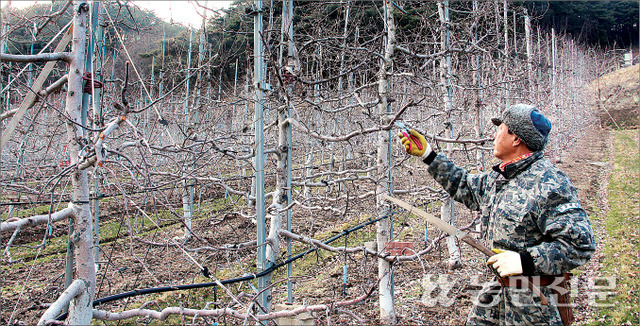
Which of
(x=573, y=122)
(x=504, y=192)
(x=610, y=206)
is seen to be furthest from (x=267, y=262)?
(x=573, y=122)

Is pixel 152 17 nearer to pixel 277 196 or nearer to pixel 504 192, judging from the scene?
pixel 277 196

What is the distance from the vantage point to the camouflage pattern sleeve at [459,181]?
8.38ft

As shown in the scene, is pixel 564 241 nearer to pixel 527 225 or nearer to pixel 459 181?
pixel 527 225

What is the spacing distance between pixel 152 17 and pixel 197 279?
4.18 metres

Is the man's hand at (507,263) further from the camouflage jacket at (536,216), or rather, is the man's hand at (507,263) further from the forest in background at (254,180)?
the forest in background at (254,180)

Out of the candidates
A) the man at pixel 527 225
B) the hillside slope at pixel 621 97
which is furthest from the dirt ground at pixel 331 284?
the hillside slope at pixel 621 97

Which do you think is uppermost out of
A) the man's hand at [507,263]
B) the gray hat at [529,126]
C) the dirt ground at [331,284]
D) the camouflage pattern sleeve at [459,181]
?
the gray hat at [529,126]

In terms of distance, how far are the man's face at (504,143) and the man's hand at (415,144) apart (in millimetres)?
426

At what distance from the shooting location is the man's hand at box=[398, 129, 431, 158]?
253 centimetres

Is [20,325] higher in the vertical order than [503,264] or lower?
lower

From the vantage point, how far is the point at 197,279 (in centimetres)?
596

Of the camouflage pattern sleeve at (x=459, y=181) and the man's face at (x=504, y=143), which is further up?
the man's face at (x=504, y=143)

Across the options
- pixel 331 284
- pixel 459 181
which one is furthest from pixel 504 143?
pixel 331 284

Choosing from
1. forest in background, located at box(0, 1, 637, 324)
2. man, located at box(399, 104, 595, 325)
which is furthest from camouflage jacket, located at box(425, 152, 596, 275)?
forest in background, located at box(0, 1, 637, 324)
